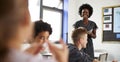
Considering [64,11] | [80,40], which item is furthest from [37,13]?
[80,40]

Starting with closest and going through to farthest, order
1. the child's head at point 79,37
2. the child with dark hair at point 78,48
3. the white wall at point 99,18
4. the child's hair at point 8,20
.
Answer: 1. the child's hair at point 8,20
2. the child with dark hair at point 78,48
3. the child's head at point 79,37
4. the white wall at point 99,18

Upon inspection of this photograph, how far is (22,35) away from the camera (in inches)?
16.7

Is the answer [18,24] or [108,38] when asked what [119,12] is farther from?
[18,24]

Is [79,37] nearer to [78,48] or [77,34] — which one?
[77,34]

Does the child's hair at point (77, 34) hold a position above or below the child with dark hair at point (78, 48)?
above

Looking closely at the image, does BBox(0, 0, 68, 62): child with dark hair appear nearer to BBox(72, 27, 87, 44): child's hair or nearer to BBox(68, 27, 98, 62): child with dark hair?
BBox(68, 27, 98, 62): child with dark hair

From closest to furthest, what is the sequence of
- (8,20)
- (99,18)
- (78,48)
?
(8,20), (78,48), (99,18)

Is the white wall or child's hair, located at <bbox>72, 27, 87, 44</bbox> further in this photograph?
the white wall

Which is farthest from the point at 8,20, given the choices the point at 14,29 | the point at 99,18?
the point at 99,18

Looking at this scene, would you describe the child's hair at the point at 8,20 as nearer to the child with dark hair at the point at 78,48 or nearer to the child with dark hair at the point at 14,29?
the child with dark hair at the point at 14,29

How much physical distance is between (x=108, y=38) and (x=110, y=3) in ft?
3.02

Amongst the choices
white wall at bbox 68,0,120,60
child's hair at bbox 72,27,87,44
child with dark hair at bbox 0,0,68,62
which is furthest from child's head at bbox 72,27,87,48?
white wall at bbox 68,0,120,60

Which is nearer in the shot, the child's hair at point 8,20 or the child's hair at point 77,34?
the child's hair at point 8,20

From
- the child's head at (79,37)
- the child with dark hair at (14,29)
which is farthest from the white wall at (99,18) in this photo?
the child with dark hair at (14,29)
